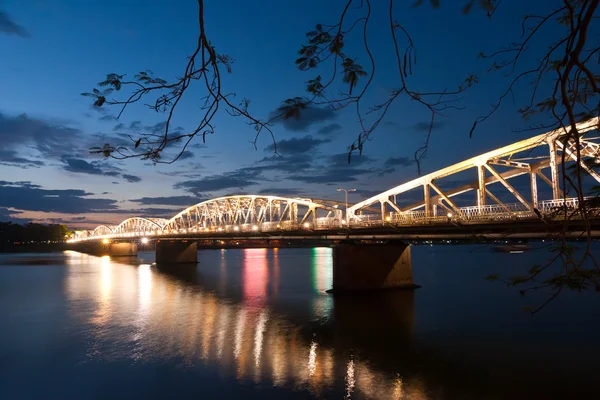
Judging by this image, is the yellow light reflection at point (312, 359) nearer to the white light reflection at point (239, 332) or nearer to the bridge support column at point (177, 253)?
the white light reflection at point (239, 332)

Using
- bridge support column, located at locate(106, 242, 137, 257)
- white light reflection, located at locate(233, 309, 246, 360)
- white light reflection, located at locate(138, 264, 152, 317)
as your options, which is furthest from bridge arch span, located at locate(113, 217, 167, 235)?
white light reflection, located at locate(233, 309, 246, 360)

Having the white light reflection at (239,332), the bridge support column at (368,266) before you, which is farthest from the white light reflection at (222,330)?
the bridge support column at (368,266)

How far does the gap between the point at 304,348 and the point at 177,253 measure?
93669 millimetres

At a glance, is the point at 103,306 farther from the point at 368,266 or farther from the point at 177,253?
the point at 177,253

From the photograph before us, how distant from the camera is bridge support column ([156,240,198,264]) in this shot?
112125mm

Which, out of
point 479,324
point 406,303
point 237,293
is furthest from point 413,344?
point 237,293

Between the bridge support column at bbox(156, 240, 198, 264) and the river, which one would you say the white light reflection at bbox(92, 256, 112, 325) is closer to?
the river

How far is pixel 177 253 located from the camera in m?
114

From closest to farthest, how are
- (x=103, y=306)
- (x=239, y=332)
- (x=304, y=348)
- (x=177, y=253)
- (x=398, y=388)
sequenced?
(x=398, y=388), (x=304, y=348), (x=239, y=332), (x=103, y=306), (x=177, y=253)

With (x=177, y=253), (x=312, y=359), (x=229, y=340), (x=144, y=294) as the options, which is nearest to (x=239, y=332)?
(x=229, y=340)

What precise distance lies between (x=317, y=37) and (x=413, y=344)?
24944mm

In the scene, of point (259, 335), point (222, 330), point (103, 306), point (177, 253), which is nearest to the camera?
point (259, 335)

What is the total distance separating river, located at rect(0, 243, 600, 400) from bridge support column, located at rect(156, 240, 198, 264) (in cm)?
6445

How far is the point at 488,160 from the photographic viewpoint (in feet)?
140
